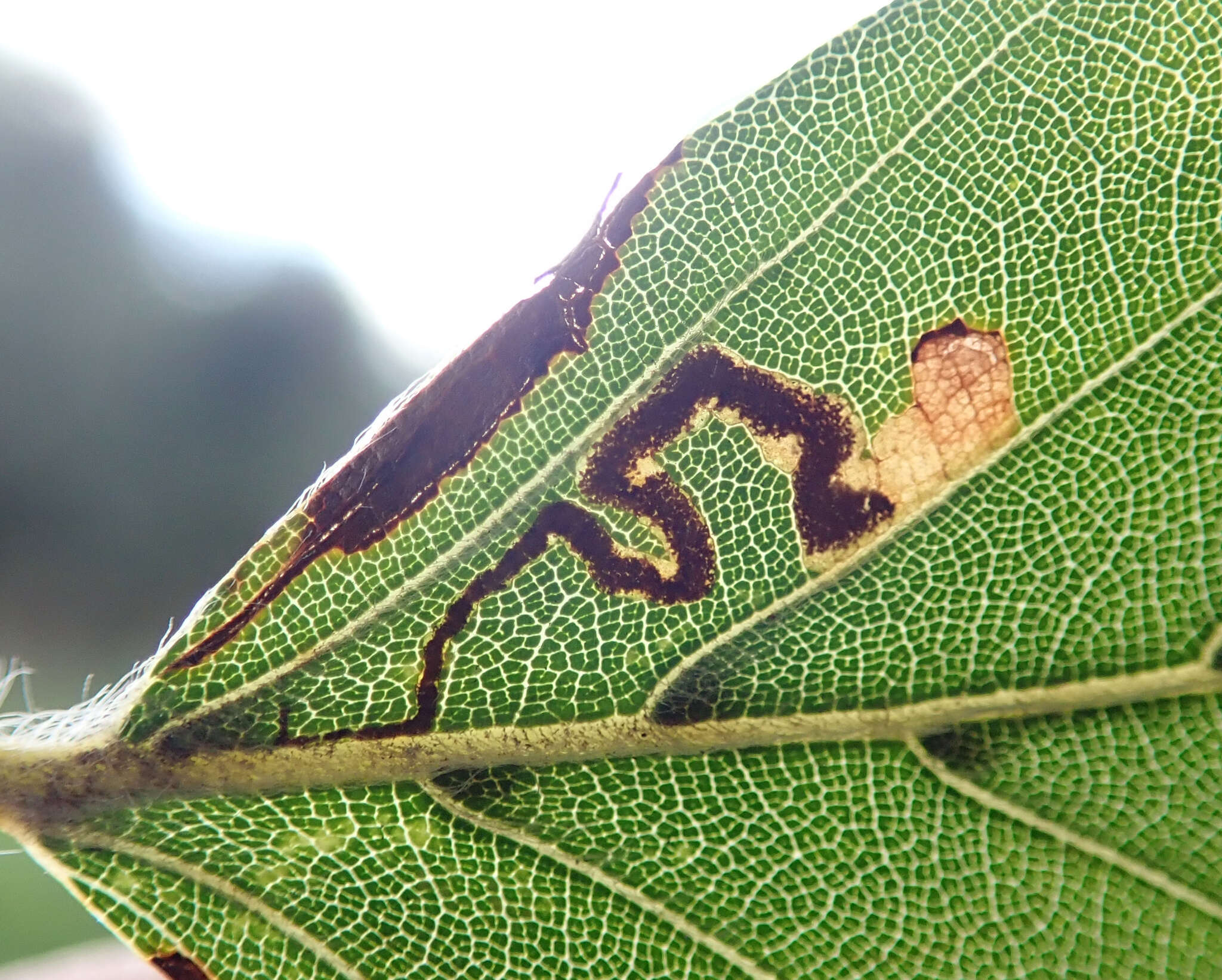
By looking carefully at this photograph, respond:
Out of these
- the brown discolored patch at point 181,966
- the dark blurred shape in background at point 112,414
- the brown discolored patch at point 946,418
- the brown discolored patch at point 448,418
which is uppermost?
the dark blurred shape in background at point 112,414

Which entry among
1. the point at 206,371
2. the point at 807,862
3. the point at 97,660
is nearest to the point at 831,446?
the point at 807,862

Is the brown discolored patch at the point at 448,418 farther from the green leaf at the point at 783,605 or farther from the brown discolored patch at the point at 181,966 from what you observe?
the brown discolored patch at the point at 181,966

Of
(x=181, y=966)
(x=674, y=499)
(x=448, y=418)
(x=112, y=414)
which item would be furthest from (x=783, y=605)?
(x=112, y=414)

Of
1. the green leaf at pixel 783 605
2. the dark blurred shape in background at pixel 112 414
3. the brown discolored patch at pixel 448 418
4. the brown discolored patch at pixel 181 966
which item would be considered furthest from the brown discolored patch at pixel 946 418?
the dark blurred shape in background at pixel 112 414

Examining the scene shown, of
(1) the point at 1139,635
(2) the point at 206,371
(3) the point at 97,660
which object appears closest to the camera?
(1) the point at 1139,635

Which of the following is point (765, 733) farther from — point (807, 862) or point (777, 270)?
point (777, 270)

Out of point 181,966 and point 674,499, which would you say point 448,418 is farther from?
point 181,966

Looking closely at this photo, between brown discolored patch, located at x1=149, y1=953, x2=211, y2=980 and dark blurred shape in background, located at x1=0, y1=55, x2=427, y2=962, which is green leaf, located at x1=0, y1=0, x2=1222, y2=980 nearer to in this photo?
brown discolored patch, located at x1=149, y1=953, x2=211, y2=980
